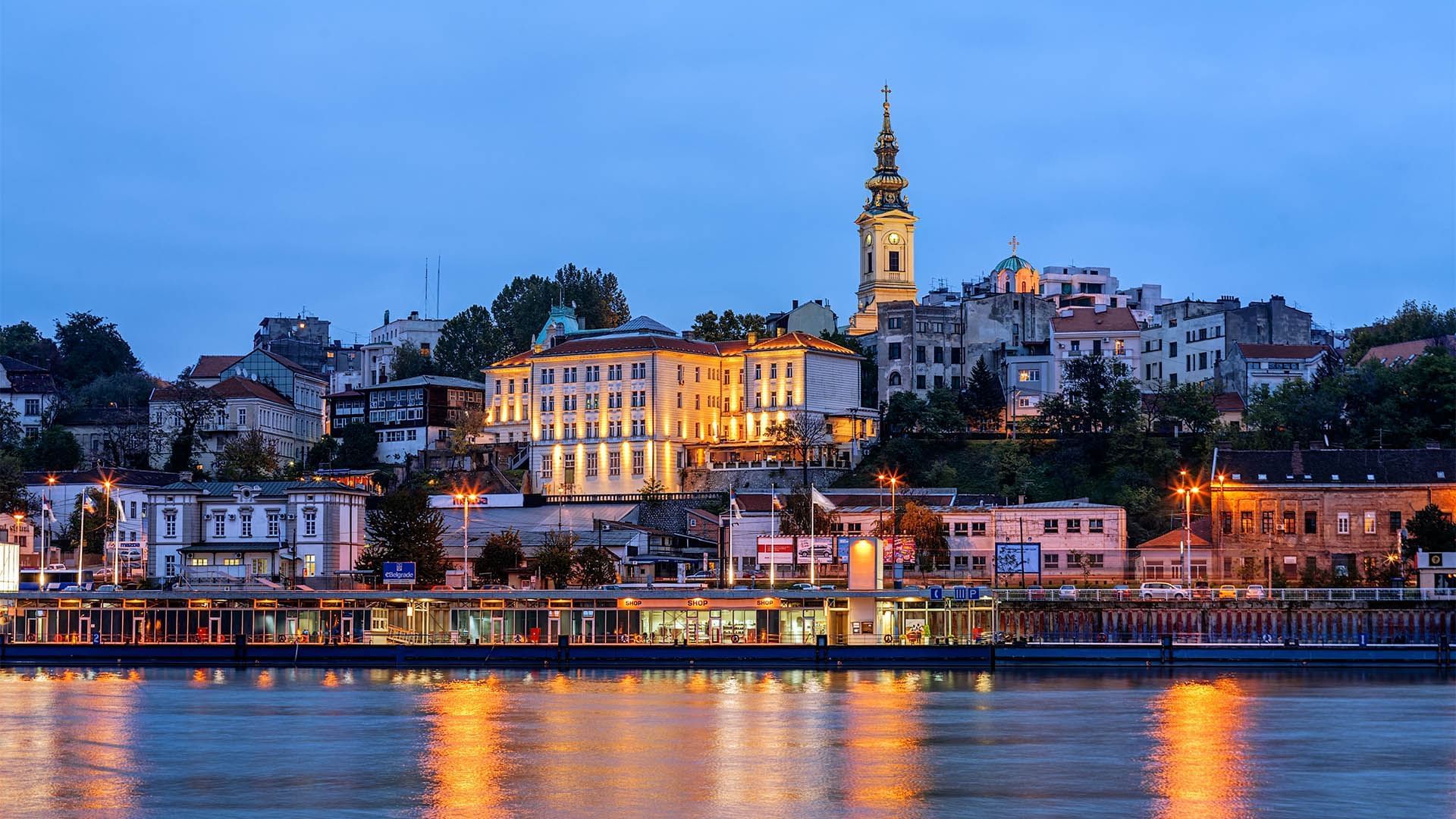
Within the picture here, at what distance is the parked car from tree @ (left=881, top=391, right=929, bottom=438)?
134 ft

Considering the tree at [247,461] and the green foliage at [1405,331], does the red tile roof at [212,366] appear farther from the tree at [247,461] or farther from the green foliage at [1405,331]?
the green foliage at [1405,331]

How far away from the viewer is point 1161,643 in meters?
85.8

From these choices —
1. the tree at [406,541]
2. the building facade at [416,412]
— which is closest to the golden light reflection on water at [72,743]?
the tree at [406,541]

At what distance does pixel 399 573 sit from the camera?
97.1m

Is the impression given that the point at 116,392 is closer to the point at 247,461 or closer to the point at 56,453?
the point at 56,453

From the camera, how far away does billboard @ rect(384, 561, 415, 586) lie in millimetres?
96750

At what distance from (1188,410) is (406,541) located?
5135 cm

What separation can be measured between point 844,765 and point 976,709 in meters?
15.3

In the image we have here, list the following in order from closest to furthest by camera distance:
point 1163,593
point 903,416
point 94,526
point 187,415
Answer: point 1163,593, point 94,526, point 903,416, point 187,415

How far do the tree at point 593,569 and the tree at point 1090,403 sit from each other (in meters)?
36.3

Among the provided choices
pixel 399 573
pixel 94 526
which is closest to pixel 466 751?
pixel 399 573

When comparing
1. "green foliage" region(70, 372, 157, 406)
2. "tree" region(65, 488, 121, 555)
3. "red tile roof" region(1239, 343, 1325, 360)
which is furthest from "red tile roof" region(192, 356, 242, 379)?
"red tile roof" region(1239, 343, 1325, 360)

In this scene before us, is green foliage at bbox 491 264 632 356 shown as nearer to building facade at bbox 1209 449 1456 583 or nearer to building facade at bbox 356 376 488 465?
building facade at bbox 356 376 488 465

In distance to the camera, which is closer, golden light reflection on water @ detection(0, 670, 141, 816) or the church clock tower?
golden light reflection on water @ detection(0, 670, 141, 816)
